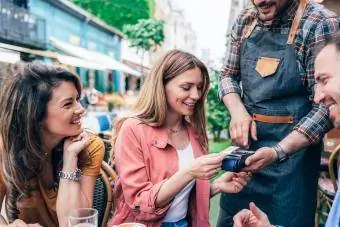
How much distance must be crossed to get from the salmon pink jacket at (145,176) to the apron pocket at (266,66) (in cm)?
57

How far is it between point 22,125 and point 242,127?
103 cm

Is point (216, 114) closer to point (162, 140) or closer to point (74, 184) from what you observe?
point (162, 140)

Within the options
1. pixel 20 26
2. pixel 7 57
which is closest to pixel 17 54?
pixel 7 57

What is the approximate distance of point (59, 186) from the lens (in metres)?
1.83

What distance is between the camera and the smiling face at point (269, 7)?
1.87m

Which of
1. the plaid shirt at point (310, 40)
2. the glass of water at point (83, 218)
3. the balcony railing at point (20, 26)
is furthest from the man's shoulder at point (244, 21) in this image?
the balcony railing at point (20, 26)

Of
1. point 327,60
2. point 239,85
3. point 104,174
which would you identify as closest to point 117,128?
point 104,174

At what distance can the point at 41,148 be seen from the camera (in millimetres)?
1898

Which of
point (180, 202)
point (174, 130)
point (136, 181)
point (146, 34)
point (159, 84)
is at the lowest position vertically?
point (180, 202)

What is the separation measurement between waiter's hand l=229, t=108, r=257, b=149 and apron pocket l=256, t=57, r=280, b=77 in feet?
0.70

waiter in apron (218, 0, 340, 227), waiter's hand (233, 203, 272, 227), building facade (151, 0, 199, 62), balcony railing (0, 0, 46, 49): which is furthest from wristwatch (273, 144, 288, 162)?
building facade (151, 0, 199, 62)

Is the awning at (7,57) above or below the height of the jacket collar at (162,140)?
above

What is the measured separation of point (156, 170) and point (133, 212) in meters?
0.22

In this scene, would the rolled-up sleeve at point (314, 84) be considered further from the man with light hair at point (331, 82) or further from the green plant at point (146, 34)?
the green plant at point (146, 34)
